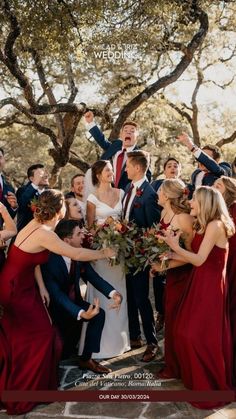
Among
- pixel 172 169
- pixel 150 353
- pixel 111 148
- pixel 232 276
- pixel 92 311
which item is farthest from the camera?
pixel 111 148

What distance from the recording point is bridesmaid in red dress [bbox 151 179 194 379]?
4.81 meters

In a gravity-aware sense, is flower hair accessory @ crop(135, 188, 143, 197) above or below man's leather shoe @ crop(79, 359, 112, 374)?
above

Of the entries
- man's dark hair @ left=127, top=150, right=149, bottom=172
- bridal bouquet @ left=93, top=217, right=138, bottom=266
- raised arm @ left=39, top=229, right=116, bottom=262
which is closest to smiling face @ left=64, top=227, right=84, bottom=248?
bridal bouquet @ left=93, top=217, right=138, bottom=266

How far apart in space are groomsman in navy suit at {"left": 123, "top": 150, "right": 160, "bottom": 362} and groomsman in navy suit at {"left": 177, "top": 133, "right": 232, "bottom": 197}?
1.19 meters

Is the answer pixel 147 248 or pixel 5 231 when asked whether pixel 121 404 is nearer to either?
pixel 147 248

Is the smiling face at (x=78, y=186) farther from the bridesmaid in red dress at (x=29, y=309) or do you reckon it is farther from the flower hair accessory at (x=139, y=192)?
the bridesmaid in red dress at (x=29, y=309)

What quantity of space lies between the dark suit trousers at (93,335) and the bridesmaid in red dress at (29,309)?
620 millimetres

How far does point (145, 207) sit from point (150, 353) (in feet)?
5.54

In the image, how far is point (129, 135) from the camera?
6.97 m

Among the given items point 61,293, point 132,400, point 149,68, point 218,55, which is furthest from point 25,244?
point 218,55

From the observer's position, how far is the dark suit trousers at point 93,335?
5094 mm

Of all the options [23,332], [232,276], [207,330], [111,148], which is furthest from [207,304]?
[111,148]

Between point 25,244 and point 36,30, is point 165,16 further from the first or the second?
point 25,244

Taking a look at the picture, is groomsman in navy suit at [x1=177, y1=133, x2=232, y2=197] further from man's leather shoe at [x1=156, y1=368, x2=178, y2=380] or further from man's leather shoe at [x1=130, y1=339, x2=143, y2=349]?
man's leather shoe at [x1=156, y1=368, x2=178, y2=380]
